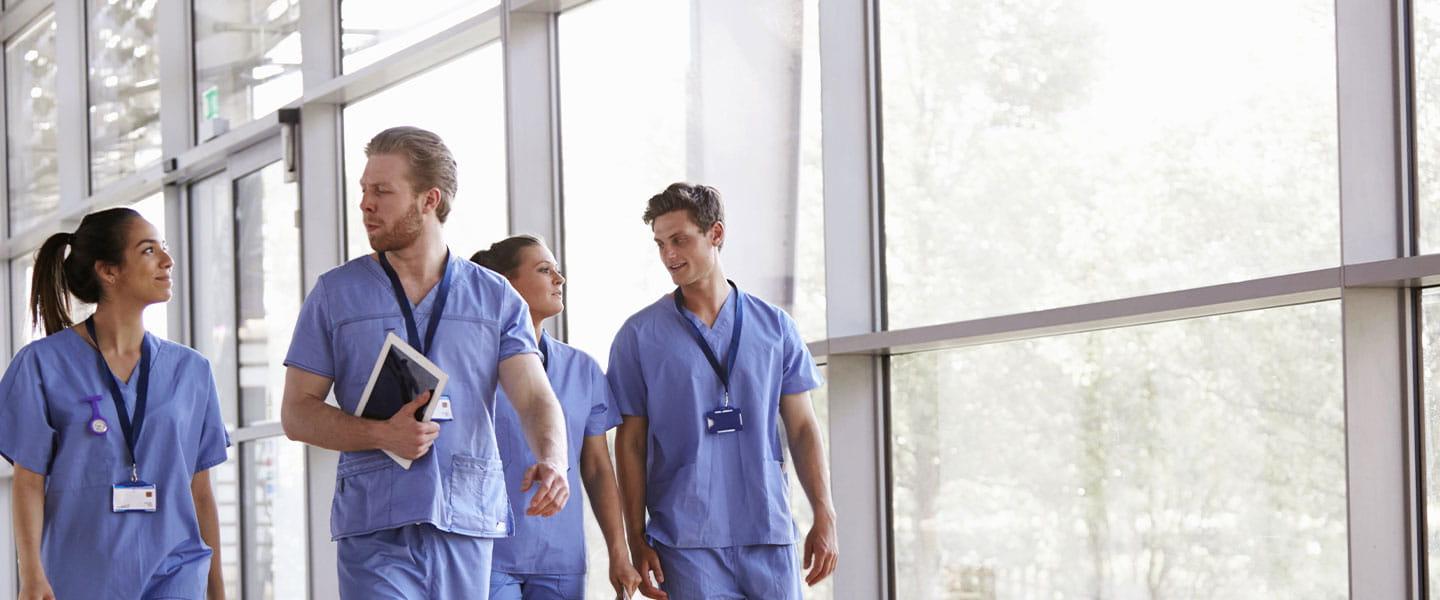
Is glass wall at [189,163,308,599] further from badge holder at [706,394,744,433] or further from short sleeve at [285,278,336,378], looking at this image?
short sleeve at [285,278,336,378]

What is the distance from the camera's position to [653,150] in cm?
508

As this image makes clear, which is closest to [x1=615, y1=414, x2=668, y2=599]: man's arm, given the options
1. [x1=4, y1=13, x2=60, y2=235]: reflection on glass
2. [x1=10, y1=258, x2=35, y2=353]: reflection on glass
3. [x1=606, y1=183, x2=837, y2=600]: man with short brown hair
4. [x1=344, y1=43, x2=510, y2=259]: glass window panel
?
[x1=606, y1=183, x2=837, y2=600]: man with short brown hair

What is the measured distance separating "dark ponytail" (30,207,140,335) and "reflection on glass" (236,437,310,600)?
3.40 metres

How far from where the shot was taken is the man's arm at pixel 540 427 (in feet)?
7.93

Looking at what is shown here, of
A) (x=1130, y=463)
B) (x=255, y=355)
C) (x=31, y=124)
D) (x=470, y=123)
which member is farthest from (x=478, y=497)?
(x=31, y=124)

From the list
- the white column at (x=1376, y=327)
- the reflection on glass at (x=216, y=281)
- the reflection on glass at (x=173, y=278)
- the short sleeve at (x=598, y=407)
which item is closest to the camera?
the white column at (x=1376, y=327)

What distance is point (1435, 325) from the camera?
9.19 ft

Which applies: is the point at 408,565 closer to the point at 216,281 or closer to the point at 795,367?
the point at 795,367

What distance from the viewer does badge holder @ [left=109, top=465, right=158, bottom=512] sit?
321 centimetres

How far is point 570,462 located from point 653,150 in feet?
→ 5.90

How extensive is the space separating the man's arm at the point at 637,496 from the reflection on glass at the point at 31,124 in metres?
7.72

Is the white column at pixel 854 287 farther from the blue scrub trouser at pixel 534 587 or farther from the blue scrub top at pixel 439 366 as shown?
the blue scrub top at pixel 439 366

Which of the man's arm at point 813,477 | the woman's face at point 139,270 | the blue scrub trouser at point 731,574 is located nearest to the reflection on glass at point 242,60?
the woman's face at point 139,270

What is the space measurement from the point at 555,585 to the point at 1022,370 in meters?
1.16
